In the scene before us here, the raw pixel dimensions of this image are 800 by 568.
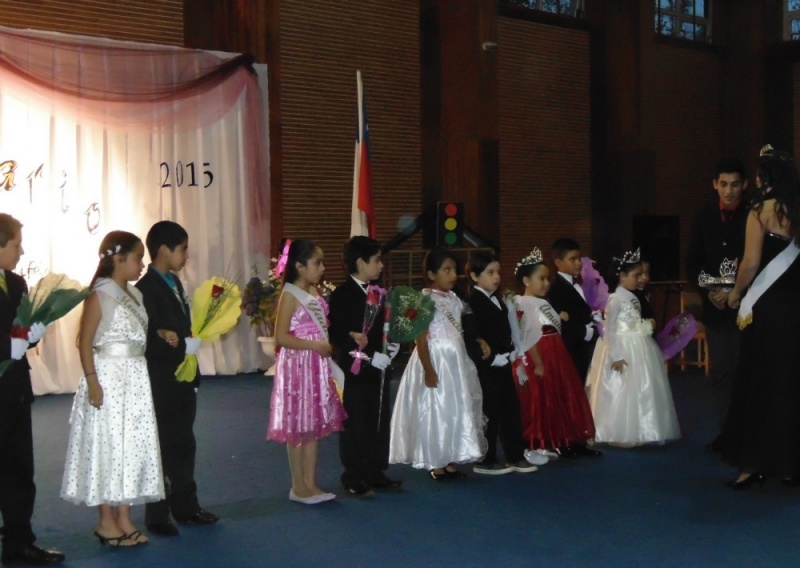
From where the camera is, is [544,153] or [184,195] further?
[544,153]

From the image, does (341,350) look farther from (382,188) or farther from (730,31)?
(730,31)

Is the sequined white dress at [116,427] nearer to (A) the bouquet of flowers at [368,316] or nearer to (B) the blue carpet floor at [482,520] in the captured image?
(B) the blue carpet floor at [482,520]

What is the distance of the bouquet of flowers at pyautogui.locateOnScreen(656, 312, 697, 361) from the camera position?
743cm

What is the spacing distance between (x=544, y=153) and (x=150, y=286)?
10.0m

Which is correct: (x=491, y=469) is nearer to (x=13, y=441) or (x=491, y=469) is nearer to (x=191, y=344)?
(x=191, y=344)

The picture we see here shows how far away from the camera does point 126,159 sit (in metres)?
9.77

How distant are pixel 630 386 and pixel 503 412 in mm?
1195

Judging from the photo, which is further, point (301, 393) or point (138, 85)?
point (138, 85)

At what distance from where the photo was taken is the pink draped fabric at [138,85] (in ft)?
29.7

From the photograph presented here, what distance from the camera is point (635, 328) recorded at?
6.72m

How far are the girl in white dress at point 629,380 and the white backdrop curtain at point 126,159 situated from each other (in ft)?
15.8

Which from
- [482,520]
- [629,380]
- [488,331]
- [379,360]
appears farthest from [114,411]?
[629,380]

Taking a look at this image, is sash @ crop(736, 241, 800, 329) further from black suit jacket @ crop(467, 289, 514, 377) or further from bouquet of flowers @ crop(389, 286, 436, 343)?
bouquet of flowers @ crop(389, 286, 436, 343)

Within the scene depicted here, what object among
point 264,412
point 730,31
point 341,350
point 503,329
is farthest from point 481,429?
point 730,31
